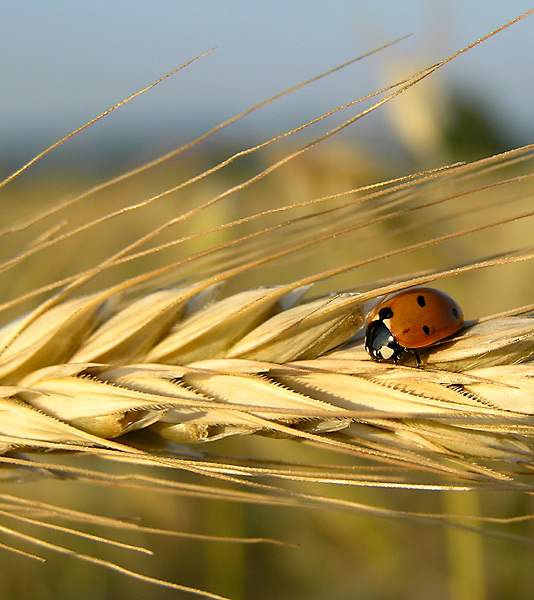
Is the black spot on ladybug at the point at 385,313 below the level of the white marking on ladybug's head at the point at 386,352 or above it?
above

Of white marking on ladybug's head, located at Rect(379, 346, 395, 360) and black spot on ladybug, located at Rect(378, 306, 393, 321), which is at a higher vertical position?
black spot on ladybug, located at Rect(378, 306, 393, 321)

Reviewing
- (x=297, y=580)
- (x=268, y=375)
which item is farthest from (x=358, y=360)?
(x=297, y=580)

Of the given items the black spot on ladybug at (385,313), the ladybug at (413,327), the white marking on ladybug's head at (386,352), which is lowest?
the white marking on ladybug's head at (386,352)

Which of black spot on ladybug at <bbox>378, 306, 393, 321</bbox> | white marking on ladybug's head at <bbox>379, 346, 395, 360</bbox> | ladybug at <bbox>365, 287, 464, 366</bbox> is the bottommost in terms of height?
white marking on ladybug's head at <bbox>379, 346, 395, 360</bbox>

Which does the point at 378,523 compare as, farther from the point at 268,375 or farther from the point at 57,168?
the point at 57,168
